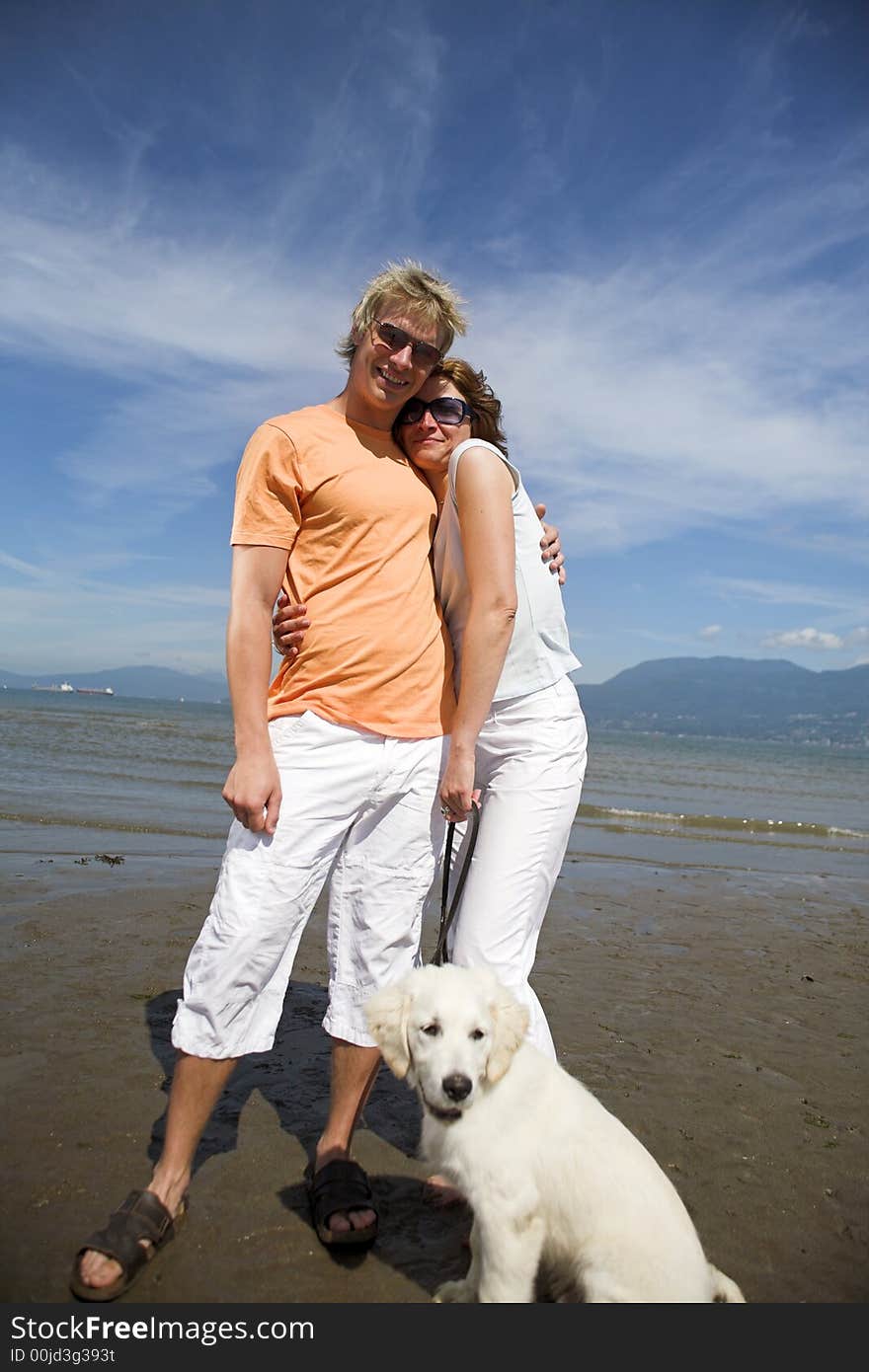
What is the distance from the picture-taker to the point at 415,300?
3242 millimetres

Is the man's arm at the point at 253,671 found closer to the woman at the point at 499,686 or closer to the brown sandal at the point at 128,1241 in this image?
the woman at the point at 499,686

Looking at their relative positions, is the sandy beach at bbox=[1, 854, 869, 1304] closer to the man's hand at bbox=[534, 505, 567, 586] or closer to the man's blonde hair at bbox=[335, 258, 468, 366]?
the man's hand at bbox=[534, 505, 567, 586]

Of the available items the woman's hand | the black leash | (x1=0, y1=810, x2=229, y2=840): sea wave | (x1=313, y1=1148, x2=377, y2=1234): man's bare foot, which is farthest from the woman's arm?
(x1=0, y1=810, x2=229, y2=840): sea wave

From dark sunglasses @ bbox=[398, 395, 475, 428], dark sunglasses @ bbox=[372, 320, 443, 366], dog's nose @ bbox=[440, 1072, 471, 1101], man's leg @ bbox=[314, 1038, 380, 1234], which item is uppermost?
dark sunglasses @ bbox=[372, 320, 443, 366]

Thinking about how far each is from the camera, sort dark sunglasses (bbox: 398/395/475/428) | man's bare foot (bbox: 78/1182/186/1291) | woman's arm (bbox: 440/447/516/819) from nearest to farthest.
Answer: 1. man's bare foot (bbox: 78/1182/186/1291)
2. woman's arm (bbox: 440/447/516/819)
3. dark sunglasses (bbox: 398/395/475/428)

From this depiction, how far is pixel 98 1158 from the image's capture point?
11.6ft

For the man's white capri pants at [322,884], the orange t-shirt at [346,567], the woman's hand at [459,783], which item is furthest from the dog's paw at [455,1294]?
the orange t-shirt at [346,567]

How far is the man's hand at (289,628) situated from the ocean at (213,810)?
7634mm

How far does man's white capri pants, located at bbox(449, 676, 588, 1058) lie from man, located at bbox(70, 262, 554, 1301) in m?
Result: 0.23

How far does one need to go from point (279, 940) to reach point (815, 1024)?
4.77 metres

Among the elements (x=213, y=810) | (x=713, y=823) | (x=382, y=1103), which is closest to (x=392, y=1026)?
(x=382, y=1103)

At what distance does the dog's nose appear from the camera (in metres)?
2.61

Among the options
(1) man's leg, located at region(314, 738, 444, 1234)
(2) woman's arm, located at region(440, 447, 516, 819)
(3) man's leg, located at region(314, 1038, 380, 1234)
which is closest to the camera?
(2) woman's arm, located at region(440, 447, 516, 819)

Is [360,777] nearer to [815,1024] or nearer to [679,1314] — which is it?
[679,1314]
